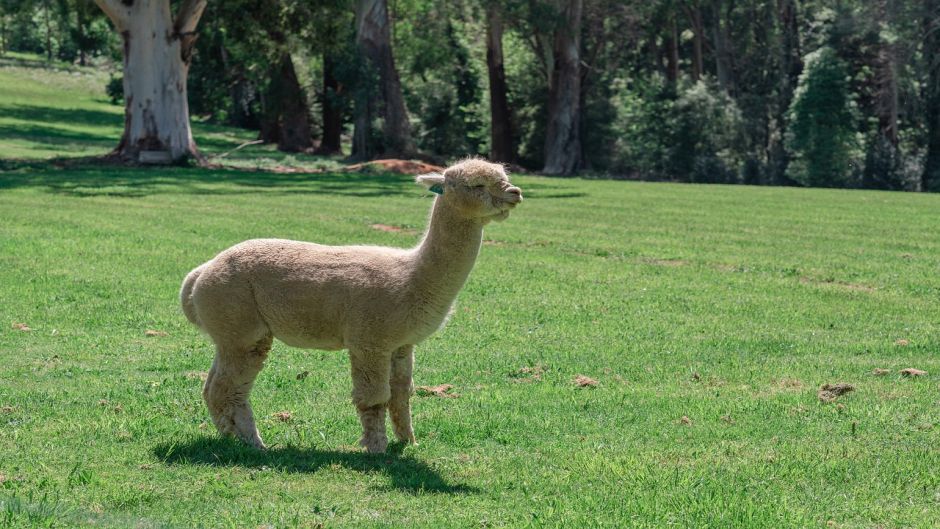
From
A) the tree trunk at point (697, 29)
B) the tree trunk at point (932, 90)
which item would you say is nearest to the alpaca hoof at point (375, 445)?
the tree trunk at point (932, 90)

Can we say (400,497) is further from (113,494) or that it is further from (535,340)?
(535,340)

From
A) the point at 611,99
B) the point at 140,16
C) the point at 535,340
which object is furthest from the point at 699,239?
the point at 611,99

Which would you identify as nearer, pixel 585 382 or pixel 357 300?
pixel 357 300

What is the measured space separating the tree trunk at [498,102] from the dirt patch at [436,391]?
4254 centimetres

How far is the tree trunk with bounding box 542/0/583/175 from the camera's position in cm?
5012

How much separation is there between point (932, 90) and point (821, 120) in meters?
4.76

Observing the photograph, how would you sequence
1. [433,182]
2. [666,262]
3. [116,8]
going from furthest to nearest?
[116,8], [666,262], [433,182]

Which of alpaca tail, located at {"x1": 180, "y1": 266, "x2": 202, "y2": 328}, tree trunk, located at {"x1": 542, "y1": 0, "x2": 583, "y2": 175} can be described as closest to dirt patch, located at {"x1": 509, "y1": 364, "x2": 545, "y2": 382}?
alpaca tail, located at {"x1": 180, "y1": 266, "x2": 202, "y2": 328}

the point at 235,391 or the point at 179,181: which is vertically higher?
the point at 179,181

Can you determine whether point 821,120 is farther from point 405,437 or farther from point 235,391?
point 235,391

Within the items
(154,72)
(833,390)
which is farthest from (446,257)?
(154,72)

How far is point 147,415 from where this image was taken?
9109 mm

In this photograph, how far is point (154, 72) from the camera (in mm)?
36812

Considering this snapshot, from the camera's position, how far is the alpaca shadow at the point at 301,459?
294 inches
